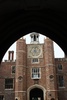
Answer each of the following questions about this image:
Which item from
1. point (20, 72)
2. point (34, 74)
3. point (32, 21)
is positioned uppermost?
point (32, 21)

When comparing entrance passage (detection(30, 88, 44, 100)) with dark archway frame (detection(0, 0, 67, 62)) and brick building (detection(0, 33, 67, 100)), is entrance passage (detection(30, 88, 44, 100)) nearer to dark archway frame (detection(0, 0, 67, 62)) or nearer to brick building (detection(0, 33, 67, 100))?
brick building (detection(0, 33, 67, 100))

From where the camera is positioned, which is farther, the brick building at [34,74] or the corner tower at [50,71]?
the brick building at [34,74]

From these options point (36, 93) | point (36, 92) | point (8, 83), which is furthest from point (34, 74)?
point (8, 83)

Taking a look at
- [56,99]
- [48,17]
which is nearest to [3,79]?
[56,99]

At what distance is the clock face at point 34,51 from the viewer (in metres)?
42.9

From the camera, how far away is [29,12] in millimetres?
10312

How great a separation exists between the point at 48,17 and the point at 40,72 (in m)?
31.6

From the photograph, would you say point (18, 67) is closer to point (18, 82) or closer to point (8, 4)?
point (18, 82)

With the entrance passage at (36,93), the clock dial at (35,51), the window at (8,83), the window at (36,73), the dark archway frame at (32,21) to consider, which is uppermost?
the clock dial at (35,51)

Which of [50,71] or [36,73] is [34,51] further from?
[50,71]

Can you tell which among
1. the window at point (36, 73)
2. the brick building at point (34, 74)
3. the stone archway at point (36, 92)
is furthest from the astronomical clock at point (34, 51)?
the stone archway at point (36, 92)

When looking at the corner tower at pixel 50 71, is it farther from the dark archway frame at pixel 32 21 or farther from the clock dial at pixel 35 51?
the dark archway frame at pixel 32 21

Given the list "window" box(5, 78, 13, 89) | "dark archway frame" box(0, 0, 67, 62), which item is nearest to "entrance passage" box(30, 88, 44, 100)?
"window" box(5, 78, 13, 89)

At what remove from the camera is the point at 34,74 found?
135ft
